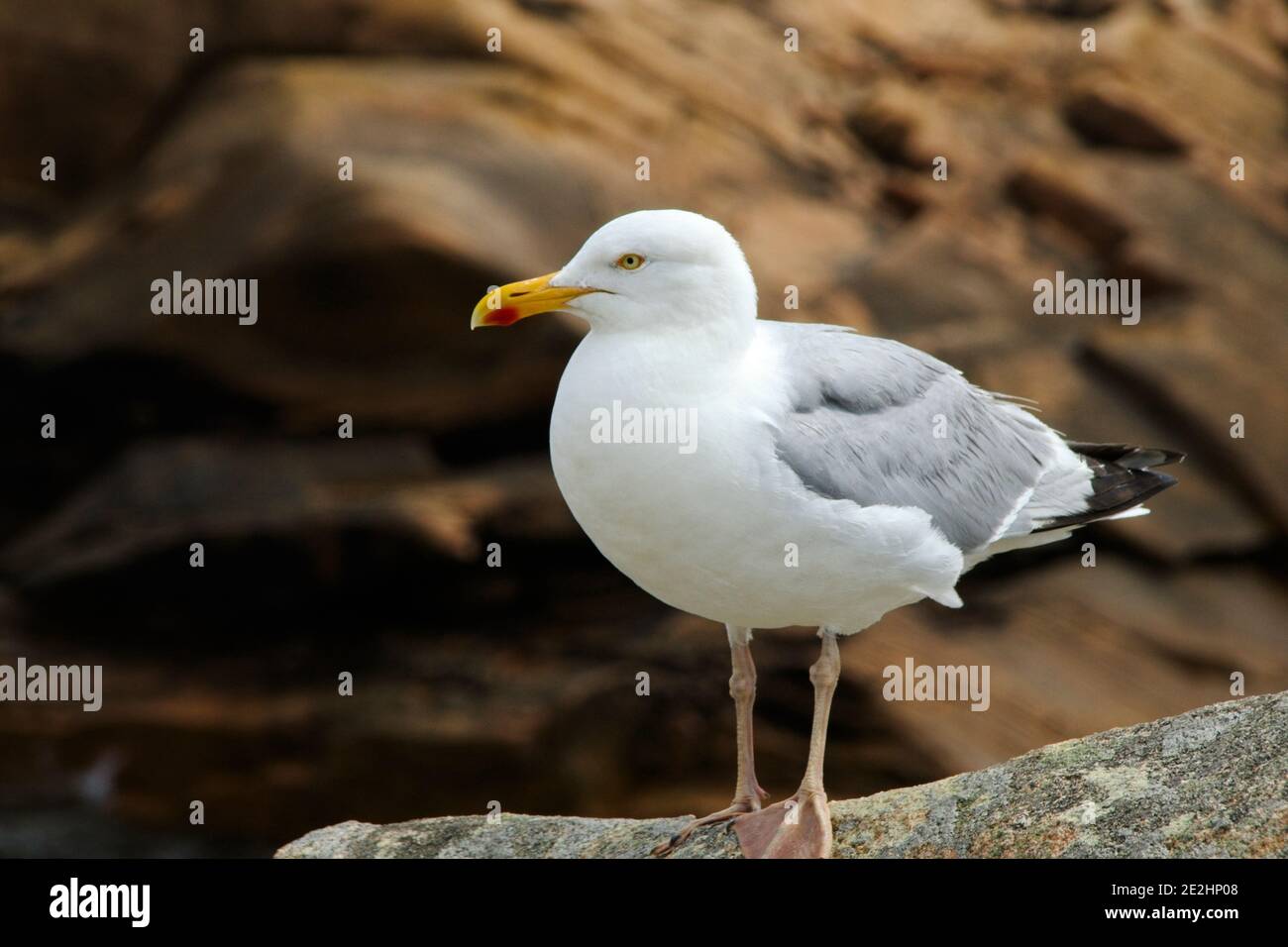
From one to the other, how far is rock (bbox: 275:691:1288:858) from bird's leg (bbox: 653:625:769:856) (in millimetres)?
62

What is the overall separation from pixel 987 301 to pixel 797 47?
2.39m

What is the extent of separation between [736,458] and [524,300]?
78cm

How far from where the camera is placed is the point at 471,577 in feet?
33.4

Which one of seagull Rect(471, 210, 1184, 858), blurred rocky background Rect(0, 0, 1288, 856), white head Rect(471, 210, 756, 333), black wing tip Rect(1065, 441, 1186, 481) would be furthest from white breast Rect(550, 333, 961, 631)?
blurred rocky background Rect(0, 0, 1288, 856)

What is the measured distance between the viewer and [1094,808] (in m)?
4.33

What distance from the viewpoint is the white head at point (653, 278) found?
4.42 m

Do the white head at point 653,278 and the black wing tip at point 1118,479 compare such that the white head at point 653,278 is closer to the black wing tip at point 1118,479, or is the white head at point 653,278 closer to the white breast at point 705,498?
the white breast at point 705,498

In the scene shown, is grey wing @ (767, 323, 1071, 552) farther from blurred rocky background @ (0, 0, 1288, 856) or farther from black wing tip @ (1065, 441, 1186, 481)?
blurred rocky background @ (0, 0, 1288, 856)

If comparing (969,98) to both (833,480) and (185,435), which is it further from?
(833,480)

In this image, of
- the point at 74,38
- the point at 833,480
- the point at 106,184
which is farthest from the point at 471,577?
the point at 833,480

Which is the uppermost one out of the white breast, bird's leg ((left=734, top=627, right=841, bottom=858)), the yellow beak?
the yellow beak

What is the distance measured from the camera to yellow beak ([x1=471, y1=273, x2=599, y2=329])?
4492 millimetres

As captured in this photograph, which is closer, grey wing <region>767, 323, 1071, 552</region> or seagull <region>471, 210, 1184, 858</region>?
seagull <region>471, 210, 1184, 858</region>

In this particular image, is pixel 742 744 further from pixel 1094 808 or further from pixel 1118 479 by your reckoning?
pixel 1118 479
